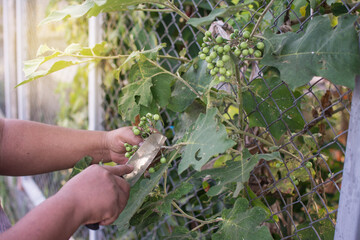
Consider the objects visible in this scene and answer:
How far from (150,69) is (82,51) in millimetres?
287

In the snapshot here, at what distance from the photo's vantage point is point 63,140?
4.91ft

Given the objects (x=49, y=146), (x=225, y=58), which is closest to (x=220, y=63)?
(x=225, y=58)

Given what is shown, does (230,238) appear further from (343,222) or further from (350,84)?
(350,84)

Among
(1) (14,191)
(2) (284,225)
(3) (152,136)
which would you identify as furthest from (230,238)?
(1) (14,191)

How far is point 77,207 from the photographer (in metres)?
1.00

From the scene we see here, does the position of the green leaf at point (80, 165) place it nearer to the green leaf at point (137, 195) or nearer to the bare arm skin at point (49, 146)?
the bare arm skin at point (49, 146)

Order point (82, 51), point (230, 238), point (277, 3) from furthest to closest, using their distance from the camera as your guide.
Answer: point (82, 51) < point (277, 3) < point (230, 238)

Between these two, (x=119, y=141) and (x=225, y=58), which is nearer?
(x=225, y=58)

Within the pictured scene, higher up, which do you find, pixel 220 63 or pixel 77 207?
pixel 220 63

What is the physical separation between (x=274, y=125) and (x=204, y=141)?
0.36 meters

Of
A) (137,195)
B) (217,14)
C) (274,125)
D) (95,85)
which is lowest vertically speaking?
(137,195)

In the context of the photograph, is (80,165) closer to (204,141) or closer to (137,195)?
(137,195)

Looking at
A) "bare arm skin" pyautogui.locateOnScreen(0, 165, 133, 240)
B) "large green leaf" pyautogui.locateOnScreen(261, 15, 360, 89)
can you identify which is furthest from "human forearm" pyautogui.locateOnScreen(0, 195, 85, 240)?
"large green leaf" pyautogui.locateOnScreen(261, 15, 360, 89)

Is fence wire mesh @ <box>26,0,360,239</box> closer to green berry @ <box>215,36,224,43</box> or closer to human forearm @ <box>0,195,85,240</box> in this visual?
green berry @ <box>215,36,224,43</box>
